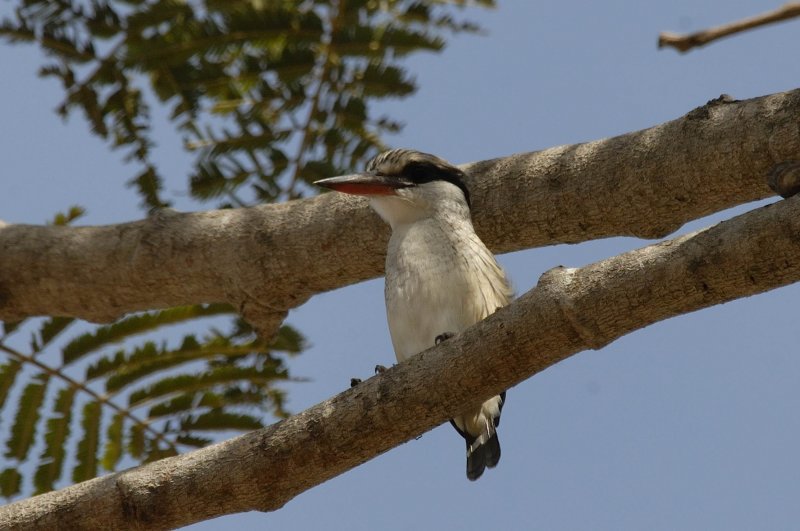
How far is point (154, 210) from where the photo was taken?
4.93m

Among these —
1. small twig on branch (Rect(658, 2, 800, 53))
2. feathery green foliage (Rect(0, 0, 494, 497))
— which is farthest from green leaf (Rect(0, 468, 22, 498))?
small twig on branch (Rect(658, 2, 800, 53))

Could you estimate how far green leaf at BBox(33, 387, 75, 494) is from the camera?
4531 millimetres

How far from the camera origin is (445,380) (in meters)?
3.12

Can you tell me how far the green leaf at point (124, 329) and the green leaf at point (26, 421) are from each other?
168 millimetres

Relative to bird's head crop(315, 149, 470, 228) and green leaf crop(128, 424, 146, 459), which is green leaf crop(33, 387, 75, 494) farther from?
bird's head crop(315, 149, 470, 228)

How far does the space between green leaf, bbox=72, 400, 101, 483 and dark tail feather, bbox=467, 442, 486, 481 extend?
162 cm

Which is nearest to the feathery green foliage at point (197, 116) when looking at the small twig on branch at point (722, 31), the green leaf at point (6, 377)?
the green leaf at point (6, 377)

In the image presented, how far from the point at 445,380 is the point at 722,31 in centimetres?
185

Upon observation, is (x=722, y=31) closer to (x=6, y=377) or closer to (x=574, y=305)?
(x=574, y=305)

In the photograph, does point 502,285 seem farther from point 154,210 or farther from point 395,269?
point 154,210

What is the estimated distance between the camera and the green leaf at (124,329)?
15.5ft

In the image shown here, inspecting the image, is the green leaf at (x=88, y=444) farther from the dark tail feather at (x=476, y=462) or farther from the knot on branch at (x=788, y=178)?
the knot on branch at (x=788, y=178)

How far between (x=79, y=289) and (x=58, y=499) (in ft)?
5.18

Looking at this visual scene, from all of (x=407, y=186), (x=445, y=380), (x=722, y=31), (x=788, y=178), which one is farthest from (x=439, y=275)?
(x=722, y=31)
